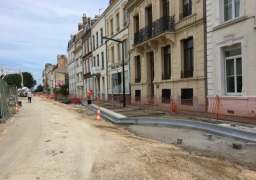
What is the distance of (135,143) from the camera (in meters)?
7.45

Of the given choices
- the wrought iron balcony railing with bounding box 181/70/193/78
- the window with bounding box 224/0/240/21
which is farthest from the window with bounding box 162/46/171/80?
the window with bounding box 224/0/240/21

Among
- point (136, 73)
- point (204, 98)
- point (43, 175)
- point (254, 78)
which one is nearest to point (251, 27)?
point (254, 78)

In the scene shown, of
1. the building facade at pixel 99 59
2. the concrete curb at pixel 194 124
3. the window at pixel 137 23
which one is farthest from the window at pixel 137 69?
the building facade at pixel 99 59

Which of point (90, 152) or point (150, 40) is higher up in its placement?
point (150, 40)

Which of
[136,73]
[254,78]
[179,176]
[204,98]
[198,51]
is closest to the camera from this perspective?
[179,176]

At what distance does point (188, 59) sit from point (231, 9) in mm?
4375

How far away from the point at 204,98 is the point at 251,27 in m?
4.20

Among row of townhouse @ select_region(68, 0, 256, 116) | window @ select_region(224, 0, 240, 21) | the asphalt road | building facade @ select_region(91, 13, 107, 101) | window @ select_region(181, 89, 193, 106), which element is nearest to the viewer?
the asphalt road

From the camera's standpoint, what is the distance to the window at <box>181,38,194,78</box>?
49.2 ft

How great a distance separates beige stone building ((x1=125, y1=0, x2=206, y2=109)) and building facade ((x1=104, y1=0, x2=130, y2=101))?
2.47 metres

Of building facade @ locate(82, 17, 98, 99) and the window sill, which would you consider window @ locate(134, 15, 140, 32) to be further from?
building facade @ locate(82, 17, 98, 99)

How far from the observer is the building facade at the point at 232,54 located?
10.5 meters

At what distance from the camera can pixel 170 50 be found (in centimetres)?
1722

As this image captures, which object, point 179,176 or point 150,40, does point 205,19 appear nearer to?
point 150,40
